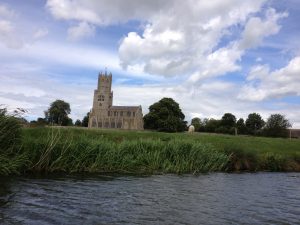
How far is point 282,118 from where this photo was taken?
143 m

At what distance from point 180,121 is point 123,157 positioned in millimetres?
93425

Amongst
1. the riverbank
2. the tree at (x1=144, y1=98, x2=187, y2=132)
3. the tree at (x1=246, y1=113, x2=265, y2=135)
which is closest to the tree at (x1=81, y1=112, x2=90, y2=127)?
the tree at (x1=144, y1=98, x2=187, y2=132)

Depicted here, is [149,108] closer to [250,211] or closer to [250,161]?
[250,161]

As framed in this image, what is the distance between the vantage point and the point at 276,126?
422ft

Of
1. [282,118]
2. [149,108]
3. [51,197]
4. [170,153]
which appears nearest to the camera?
[51,197]

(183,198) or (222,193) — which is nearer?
(183,198)

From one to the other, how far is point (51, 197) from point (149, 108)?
10869 cm

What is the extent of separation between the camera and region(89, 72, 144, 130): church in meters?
173

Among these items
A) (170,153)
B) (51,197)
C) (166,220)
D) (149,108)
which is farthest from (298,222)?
(149,108)

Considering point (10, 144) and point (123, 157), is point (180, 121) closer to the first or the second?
point (123, 157)

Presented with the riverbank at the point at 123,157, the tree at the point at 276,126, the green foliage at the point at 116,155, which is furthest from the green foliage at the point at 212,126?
the green foliage at the point at 116,155

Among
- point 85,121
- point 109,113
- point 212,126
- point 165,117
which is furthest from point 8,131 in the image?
point 109,113

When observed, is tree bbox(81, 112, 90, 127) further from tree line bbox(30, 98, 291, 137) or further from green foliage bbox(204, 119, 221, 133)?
green foliage bbox(204, 119, 221, 133)

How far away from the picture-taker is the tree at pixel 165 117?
118 m
